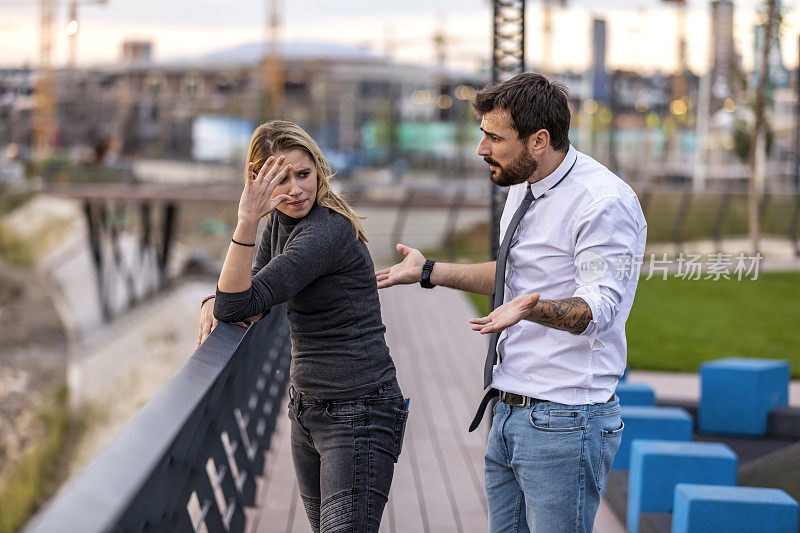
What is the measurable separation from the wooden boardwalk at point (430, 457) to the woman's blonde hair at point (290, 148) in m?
2.47

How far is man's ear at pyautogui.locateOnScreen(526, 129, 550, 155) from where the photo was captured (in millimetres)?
2573

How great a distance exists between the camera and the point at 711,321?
1322cm

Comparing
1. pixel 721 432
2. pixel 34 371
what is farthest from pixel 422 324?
pixel 34 371

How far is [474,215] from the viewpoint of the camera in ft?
84.8

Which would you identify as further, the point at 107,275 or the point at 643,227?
the point at 107,275

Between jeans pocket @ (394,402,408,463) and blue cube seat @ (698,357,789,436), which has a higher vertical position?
jeans pocket @ (394,402,408,463)

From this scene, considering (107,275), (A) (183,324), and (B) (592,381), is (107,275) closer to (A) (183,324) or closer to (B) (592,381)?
(A) (183,324)

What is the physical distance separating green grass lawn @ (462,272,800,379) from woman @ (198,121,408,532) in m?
7.63

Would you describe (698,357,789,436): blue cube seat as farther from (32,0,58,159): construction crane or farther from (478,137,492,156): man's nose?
(32,0,58,159): construction crane

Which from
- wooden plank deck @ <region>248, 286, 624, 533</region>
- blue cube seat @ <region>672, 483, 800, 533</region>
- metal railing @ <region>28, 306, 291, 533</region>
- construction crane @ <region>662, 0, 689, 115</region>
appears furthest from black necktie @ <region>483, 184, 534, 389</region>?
construction crane @ <region>662, 0, 689, 115</region>

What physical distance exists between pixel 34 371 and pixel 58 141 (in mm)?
69501

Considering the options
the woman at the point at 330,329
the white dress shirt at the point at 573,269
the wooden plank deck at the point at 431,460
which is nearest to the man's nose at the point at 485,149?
the white dress shirt at the point at 573,269

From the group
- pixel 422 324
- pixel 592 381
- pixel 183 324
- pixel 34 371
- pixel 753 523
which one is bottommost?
pixel 34 371

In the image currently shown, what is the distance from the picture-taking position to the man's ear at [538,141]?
8.44 feet
